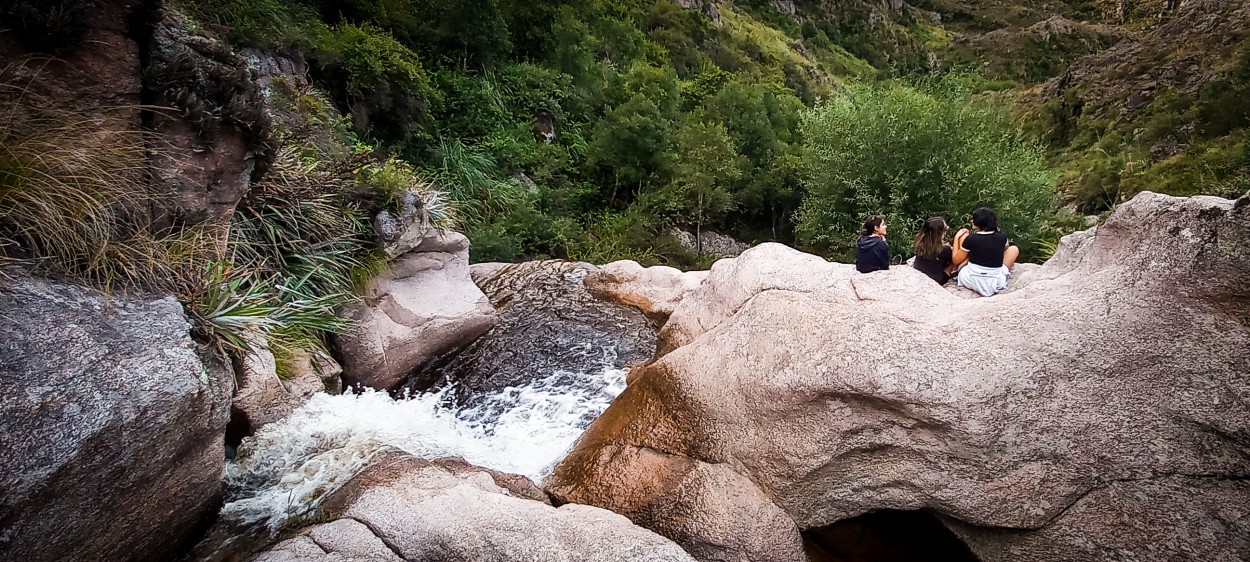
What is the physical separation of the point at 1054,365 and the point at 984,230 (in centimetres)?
328

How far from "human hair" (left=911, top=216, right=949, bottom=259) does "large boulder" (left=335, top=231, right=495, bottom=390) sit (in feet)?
20.8

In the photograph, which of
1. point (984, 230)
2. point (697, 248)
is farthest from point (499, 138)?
point (984, 230)

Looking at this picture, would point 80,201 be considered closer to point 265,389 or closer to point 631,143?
point 265,389

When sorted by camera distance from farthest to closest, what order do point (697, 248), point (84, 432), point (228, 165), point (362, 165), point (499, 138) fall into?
point (697, 248) < point (499, 138) < point (362, 165) < point (228, 165) < point (84, 432)

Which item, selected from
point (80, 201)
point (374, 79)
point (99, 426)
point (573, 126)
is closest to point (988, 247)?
point (99, 426)

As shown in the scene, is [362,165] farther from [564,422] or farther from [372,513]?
[372,513]

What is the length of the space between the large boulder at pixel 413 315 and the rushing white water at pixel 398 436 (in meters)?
0.53

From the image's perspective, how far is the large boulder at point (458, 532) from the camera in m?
3.39

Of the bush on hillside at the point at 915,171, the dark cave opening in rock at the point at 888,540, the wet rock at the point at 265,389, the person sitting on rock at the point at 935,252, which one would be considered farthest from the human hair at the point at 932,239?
the bush on hillside at the point at 915,171

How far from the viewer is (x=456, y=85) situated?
59.0 ft

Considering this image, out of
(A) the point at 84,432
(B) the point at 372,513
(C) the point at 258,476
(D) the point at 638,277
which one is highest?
(A) the point at 84,432

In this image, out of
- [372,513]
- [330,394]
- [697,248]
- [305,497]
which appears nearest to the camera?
[372,513]

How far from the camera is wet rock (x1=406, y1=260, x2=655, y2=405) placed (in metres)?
7.78

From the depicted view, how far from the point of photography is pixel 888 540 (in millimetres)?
4621
